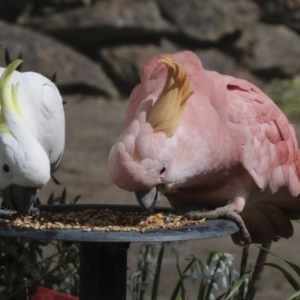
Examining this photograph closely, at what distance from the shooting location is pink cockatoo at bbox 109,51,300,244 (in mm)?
2248

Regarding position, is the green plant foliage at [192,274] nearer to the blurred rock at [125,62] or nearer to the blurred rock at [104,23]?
the blurred rock at [125,62]

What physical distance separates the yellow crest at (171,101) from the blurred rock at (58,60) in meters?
5.73

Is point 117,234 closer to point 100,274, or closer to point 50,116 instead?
point 100,274

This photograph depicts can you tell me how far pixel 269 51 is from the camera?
9031 millimetres

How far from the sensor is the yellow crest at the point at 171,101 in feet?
7.48

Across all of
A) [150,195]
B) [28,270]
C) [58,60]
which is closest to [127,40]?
[58,60]

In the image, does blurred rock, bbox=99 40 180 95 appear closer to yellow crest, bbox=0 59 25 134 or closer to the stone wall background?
the stone wall background

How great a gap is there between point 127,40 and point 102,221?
6.44 meters

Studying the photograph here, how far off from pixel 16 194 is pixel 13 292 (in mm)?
798

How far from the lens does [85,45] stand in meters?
8.69

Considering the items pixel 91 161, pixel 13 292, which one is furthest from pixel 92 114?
pixel 13 292

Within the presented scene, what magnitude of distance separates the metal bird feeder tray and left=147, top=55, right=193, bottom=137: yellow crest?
31 cm

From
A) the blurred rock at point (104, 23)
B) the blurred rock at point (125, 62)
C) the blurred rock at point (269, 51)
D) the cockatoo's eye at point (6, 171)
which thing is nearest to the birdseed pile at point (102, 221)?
the cockatoo's eye at point (6, 171)

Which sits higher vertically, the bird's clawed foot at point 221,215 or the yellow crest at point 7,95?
the yellow crest at point 7,95
